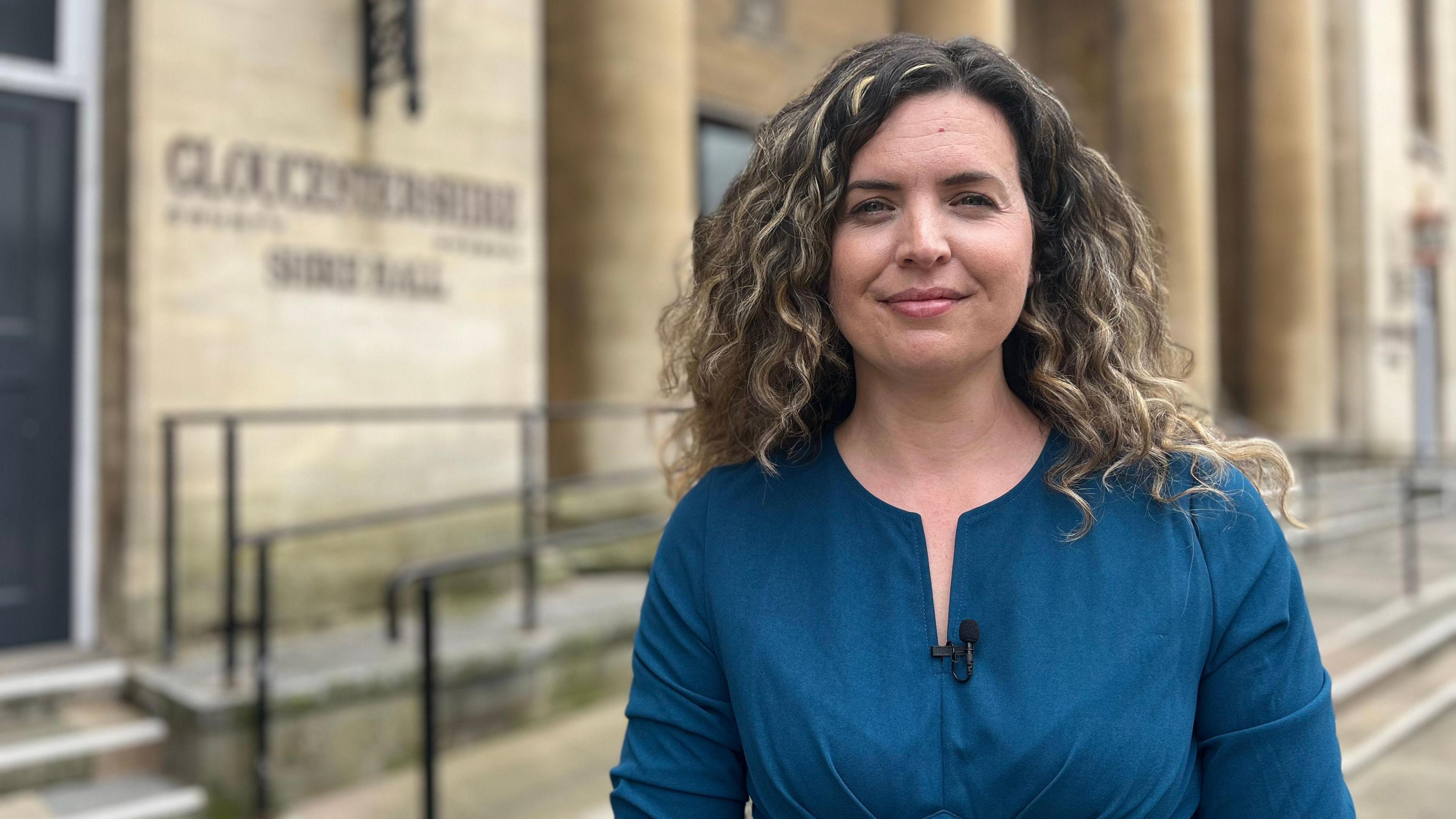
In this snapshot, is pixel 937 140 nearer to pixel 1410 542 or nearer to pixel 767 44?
pixel 1410 542

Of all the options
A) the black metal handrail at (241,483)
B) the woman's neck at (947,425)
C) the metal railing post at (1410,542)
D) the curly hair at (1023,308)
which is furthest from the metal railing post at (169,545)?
the metal railing post at (1410,542)

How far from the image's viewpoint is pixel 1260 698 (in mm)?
1222

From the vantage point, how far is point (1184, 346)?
1.60m

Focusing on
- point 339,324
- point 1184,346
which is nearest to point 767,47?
point 339,324

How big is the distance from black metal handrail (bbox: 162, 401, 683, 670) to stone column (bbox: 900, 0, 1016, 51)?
5.28 metres

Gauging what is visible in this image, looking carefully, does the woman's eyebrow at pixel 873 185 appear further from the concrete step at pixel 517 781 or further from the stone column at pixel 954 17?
the stone column at pixel 954 17

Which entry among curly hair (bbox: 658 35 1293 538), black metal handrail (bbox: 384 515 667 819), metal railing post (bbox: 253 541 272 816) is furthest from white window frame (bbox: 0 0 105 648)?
curly hair (bbox: 658 35 1293 538)

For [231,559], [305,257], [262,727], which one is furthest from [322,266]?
[262,727]

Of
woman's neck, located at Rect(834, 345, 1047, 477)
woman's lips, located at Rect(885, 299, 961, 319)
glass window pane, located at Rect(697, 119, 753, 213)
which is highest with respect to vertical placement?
glass window pane, located at Rect(697, 119, 753, 213)

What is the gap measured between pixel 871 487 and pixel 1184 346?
57 cm

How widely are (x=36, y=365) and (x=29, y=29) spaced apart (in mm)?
1545

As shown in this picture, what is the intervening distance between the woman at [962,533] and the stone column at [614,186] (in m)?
5.80

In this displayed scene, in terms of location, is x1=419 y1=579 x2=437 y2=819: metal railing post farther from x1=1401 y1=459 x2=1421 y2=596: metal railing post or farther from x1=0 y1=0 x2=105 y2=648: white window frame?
x1=1401 y1=459 x2=1421 y2=596: metal railing post

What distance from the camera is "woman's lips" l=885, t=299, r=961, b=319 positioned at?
4.13ft
